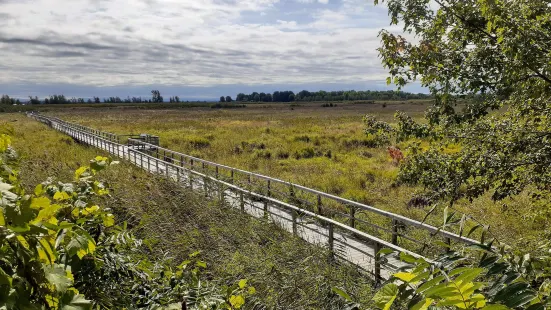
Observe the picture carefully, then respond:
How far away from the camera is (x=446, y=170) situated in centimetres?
641

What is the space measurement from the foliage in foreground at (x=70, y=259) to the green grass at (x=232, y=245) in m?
0.30

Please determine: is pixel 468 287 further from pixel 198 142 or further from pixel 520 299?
pixel 198 142

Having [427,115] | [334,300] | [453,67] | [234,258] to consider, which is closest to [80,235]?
[334,300]

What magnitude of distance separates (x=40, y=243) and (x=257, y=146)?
27346 mm

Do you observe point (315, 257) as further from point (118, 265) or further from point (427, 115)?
point (427, 115)

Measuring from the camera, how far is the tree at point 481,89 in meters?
5.02

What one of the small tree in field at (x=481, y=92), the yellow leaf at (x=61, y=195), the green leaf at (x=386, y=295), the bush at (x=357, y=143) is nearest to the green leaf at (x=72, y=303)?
the green leaf at (x=386, y=295)

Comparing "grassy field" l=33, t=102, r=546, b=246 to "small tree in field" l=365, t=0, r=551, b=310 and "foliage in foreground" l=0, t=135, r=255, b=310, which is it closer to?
"small tree in field" l=365, t=0, r=551, b=310

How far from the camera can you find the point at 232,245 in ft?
18.7

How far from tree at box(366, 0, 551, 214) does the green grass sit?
2759mm

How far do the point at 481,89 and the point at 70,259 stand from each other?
5799 millimetres

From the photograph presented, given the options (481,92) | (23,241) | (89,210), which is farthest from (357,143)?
(23,241)

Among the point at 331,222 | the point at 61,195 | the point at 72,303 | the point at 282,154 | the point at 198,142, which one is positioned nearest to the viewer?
the point at 72,303

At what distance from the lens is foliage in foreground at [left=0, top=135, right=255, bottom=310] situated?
1.02 m
